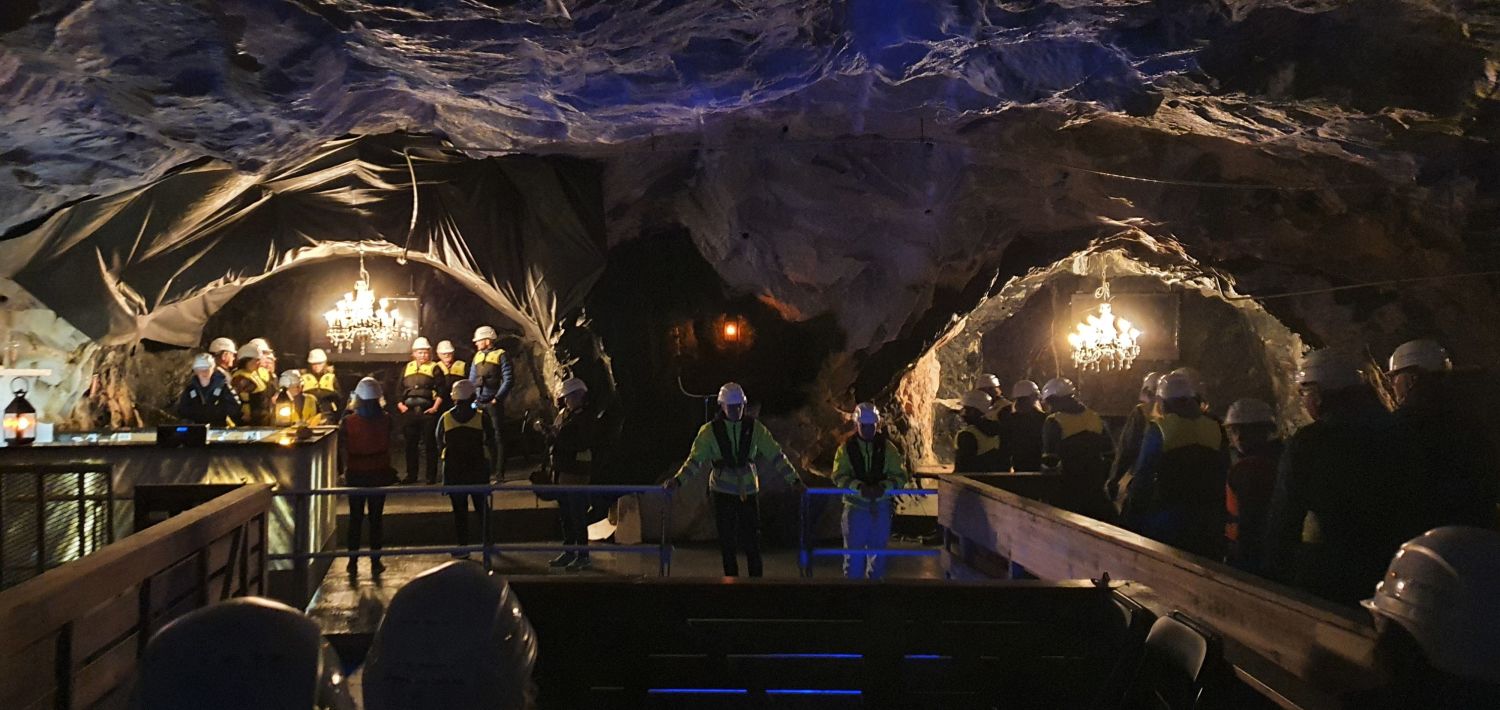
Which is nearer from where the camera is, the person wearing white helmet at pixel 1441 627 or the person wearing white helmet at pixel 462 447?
the person wearing white helmet at pixel 1441 627

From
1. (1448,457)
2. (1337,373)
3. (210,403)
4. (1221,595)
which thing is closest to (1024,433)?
(1337,373)

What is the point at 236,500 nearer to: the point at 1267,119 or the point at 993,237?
the point at 1267,119

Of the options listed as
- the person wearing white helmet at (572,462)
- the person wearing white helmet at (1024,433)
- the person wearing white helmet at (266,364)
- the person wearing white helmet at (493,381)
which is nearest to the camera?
the person wearing white helmet at (572,462)

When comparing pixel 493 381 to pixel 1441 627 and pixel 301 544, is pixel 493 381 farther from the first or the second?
pixel 1441 627

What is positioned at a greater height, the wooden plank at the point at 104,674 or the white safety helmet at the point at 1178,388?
the white safety helmet at the point at 1178,388

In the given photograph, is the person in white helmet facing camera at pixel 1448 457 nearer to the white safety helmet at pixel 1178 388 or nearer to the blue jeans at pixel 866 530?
the white safety helmet at pixel 1178 388

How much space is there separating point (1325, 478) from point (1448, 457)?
1.60ft

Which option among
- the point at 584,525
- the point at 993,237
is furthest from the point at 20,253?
the point at 993,237

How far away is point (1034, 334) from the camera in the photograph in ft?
64.8

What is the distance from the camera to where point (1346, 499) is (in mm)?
3434

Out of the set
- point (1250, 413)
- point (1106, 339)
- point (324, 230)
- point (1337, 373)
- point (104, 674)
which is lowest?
point (104, 674)

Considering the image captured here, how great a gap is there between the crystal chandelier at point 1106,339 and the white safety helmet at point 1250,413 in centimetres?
1106

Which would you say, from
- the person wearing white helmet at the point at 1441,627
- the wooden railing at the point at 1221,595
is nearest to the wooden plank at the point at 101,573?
the wooden railing at the point at 1221,595

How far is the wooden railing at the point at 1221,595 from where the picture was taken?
2.53 m
